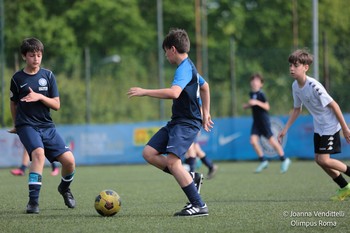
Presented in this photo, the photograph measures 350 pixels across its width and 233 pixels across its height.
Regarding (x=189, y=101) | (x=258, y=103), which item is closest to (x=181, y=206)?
(x=189, y=101)

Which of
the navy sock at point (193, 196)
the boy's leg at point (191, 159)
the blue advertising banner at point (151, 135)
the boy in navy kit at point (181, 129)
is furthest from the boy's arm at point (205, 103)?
the blue advertising banner at point (151, 135)

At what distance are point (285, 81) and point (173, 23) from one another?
703 inches

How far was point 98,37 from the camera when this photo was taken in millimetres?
38438

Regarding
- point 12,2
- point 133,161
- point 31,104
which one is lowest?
point 133,161

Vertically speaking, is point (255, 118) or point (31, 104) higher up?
point (31, 104)

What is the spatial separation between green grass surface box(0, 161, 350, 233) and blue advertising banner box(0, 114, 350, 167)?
7.97 m

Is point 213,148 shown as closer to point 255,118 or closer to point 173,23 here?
point 255,118

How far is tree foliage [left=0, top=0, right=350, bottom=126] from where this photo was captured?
24031 mm

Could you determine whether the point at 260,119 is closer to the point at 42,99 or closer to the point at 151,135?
the point at 151,135

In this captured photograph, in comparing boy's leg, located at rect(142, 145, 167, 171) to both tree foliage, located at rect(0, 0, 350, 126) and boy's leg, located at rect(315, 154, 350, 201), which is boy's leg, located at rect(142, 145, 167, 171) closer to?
boy's leg, located at rect(315, 154, 350, 201)

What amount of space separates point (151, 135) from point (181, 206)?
12.8 m

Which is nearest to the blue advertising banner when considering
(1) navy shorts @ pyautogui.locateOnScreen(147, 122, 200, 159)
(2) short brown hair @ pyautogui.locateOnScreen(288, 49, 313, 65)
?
(2) short brown hair @ pyautogui.locateOnScreen(288, 49, 313, 65)

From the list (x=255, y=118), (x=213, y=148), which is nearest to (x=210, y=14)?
(x=213, y=148)

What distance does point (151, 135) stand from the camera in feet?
70.0
